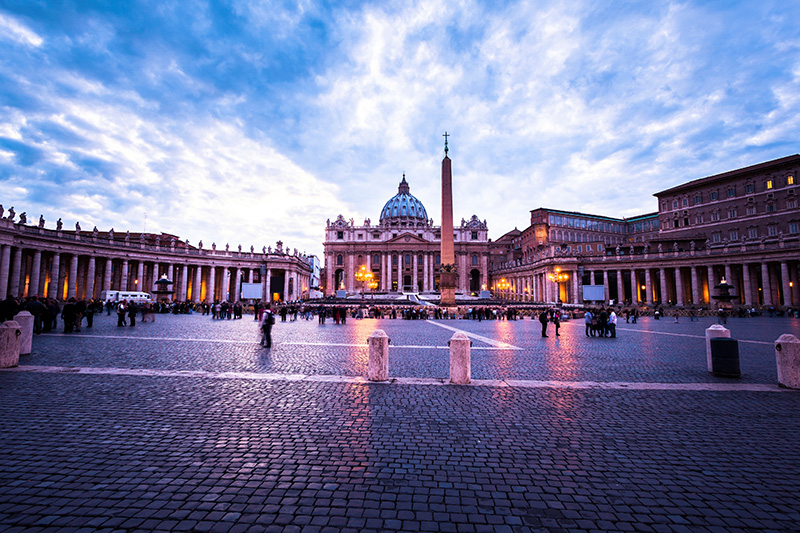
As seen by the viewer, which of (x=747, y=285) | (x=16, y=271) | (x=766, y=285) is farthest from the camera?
(x=747, y=285)

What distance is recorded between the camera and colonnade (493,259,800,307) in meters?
41.1

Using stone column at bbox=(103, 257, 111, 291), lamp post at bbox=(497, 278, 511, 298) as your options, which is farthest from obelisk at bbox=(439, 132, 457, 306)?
lamp post at bbox=(497, 278, 511, 298)

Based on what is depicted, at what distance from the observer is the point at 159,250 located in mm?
49344

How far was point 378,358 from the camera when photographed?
7336 millimetres

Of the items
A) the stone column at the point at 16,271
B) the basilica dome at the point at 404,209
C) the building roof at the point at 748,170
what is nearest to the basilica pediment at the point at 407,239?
the basilica dome at the point at 404,209

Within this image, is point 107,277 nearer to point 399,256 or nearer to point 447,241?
point 447,241

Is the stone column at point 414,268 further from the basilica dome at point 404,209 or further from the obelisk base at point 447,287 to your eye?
the obelisk base at point 447,287

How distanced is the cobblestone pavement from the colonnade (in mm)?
35197

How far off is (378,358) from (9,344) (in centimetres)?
772

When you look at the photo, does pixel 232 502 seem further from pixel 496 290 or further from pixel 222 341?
pixel 496 290

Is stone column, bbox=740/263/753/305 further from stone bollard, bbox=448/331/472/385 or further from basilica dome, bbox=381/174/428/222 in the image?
basilica dome, bbox=381/174/428/222

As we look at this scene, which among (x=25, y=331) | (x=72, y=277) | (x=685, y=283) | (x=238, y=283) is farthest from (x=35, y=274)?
(x=685, y=283)

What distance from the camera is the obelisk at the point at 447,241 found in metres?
35.1

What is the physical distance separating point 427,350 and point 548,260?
171 ft
